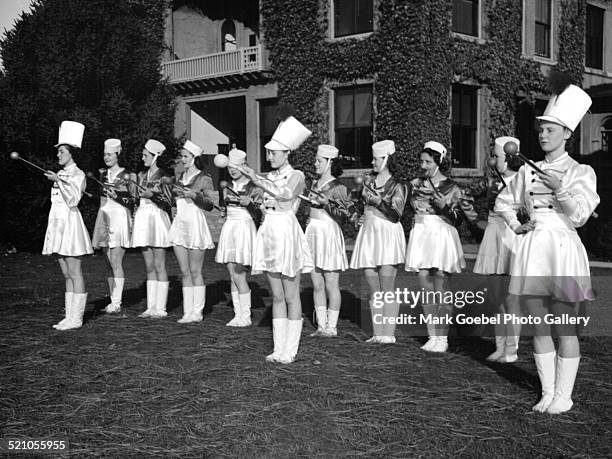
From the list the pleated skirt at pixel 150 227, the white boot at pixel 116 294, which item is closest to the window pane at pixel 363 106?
the pleated skirt at pixel 150 227

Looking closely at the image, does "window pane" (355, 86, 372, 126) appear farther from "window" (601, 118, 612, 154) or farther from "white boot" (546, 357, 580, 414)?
"white boot" (546, 357, 580, 414)

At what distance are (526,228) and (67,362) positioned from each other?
184 inches

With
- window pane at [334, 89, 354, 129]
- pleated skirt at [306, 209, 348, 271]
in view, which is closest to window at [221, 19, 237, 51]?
window pane at [334, 89, 354, 129]

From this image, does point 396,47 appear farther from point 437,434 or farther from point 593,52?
point 437,434

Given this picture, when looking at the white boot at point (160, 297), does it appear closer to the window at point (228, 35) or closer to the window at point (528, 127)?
the window at point (528, 127)

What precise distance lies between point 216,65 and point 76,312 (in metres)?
18.3

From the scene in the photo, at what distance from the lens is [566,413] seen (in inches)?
204

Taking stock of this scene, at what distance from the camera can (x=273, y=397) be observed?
5652 mm

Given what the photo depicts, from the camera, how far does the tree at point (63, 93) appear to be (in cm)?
1800

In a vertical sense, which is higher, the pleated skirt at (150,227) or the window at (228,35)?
the window at (228,35)

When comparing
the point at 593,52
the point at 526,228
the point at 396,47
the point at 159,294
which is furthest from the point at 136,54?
the point at 593,52

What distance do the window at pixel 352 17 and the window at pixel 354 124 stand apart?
1811 mm

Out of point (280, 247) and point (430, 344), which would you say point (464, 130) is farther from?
point (280, 247)

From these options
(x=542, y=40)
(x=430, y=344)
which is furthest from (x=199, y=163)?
(x=542, y=40)
